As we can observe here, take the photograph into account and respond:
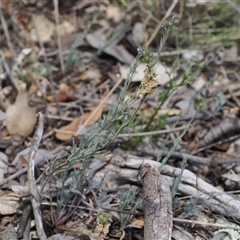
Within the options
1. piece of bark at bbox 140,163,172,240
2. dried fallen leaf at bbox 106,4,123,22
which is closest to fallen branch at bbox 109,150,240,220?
piece of bark at bbox 140,163,172,240

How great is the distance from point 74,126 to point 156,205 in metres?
0.82

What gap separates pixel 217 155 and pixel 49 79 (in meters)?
1.12

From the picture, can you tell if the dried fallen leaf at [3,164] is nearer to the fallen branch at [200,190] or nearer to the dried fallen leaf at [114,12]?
the fallen branch at [200,190]

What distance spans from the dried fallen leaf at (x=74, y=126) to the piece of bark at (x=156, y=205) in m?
0.59

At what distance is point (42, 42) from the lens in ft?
9.95

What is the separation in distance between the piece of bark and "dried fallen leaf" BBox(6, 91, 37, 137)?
2.44 ft

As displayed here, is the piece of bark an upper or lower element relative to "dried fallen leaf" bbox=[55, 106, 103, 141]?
upper

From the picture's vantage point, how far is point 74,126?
2422mm

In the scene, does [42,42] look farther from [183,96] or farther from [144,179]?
[144,179]

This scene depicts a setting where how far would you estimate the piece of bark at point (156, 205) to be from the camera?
Result: 169 centimetres

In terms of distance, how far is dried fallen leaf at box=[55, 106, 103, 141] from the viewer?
2340 mm

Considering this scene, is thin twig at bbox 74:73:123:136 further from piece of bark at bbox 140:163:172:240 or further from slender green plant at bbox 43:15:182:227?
piece of bark at bbox 140:163:172:240

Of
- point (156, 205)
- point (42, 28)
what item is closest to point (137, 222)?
point (156, 205)

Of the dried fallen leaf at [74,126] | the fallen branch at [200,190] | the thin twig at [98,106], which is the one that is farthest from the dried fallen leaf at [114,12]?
the fallen branch at [200,190]
